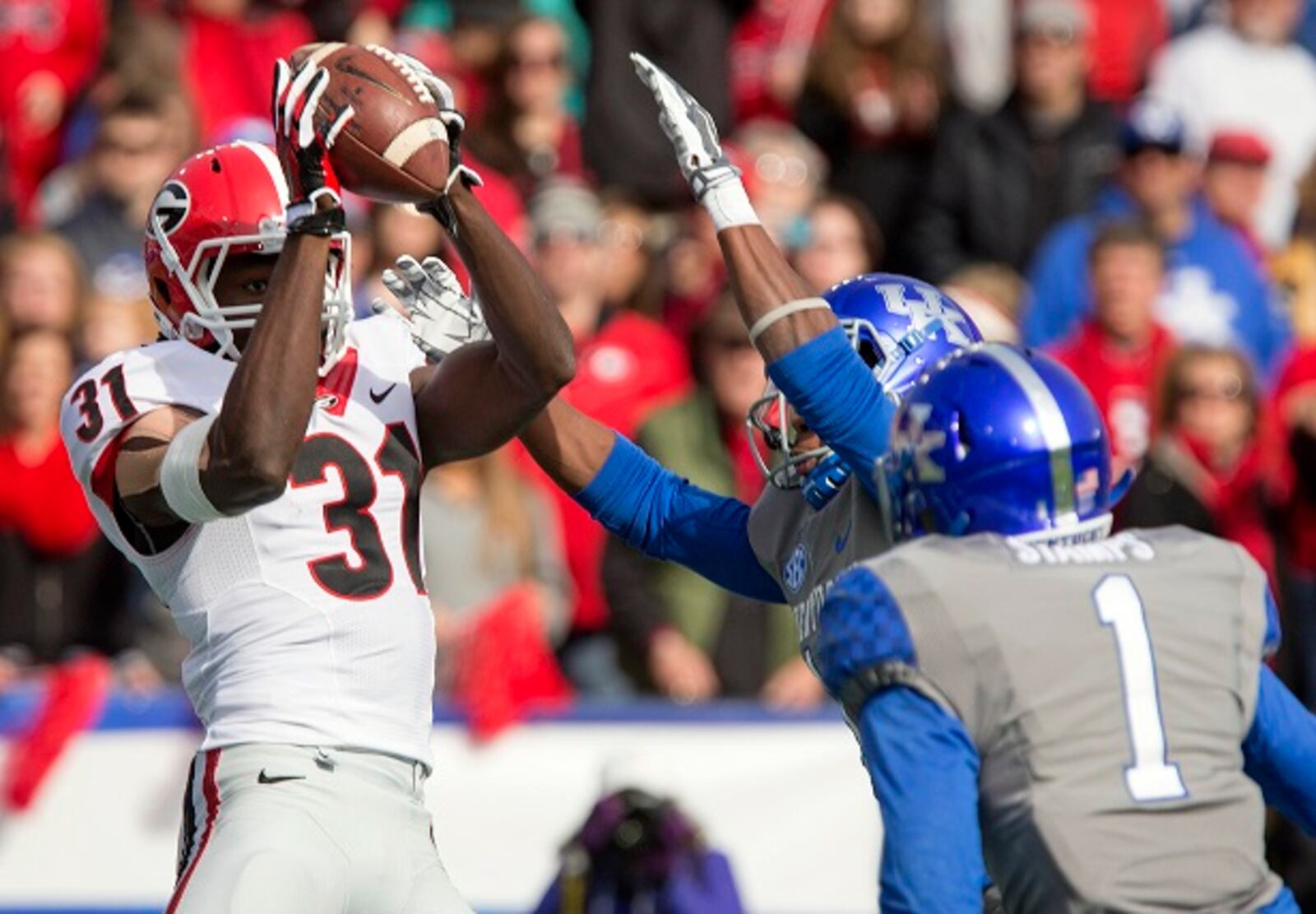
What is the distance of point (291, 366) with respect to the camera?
380cm

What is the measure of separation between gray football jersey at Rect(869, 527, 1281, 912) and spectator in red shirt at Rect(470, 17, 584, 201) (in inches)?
232

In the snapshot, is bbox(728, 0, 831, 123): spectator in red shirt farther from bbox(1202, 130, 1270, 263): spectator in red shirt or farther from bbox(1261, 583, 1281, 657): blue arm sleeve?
bbox(1261, 583, 1281, 657): blue arm sleeve

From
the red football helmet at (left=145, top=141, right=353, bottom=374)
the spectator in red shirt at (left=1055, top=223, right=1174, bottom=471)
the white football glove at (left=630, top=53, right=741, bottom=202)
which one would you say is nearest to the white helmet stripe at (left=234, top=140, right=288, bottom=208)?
the red football helmet at (left=145, top=141, right=353, bottom=374)

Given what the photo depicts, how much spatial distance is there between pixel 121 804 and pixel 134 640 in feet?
1.80

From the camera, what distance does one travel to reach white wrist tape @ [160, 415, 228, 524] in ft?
12.6

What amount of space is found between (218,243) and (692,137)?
81cm

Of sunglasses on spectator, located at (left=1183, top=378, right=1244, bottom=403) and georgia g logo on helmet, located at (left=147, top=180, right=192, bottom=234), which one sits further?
sunglasses on spectator, located at (left=1183, top=378, right=1244, bottom=403)

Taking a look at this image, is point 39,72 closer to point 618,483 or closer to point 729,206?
point 618,483

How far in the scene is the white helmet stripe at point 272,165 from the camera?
167 inches

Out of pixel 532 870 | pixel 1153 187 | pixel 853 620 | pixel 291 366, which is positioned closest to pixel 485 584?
pixel 532 870

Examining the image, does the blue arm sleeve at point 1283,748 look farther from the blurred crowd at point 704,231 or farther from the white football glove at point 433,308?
the blurred crowd at point 704,231

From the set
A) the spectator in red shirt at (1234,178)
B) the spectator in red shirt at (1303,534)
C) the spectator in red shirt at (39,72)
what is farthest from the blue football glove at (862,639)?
the spectator in red shirt at (39,72)

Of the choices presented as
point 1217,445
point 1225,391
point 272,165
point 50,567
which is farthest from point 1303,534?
point 272,165

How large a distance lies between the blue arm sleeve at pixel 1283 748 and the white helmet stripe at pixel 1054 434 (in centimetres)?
37
